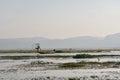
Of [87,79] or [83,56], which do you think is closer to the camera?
[87,79]

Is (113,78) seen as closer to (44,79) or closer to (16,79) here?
(44,79)

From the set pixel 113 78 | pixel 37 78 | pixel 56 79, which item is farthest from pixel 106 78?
pixel 37 78

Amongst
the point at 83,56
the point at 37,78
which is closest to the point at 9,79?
the point at 37,78

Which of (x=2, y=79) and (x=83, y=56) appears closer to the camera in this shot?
(x=2, y=79)

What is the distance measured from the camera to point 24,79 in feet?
116

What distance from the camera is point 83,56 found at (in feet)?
280

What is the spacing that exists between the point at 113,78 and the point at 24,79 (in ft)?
32.8

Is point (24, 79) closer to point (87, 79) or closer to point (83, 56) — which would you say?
point (87, 79)

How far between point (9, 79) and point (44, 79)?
155 inches

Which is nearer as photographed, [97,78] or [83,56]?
[97,78]

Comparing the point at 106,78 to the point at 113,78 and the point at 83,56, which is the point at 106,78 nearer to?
the point at 113,78

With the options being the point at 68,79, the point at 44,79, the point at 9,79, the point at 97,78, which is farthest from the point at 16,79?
the point at 97,78

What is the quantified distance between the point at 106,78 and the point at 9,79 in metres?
10.9

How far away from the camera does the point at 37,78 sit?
1419 inches
